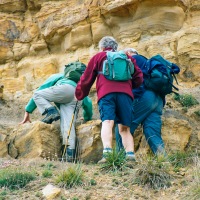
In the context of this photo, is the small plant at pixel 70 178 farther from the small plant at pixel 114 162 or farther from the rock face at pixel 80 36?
the rock face at pixel 80 36

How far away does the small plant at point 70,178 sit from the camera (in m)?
6.47

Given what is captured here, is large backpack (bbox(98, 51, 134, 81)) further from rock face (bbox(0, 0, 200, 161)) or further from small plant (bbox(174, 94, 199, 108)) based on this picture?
small plant (bbox(174, 94, 199, 108))

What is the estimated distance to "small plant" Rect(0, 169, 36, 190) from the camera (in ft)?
21.5

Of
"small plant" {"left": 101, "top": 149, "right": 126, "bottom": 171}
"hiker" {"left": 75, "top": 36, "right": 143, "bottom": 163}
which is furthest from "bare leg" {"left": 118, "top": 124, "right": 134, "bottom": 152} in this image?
"small plant" {"left": 101, "top": 149, "right": 126, "bottom": 171}

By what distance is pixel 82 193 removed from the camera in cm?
631

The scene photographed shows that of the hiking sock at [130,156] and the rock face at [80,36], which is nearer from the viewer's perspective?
the hiking sock at [130,156]

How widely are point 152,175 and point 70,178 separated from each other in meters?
1.01

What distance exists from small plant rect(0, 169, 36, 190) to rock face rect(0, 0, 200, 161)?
4084 millimetres

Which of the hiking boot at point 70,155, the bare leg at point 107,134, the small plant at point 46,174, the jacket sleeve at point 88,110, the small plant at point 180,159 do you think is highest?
the bare leg at point 107,134

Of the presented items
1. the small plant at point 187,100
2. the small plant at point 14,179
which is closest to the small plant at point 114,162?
the small plant at point 14,179

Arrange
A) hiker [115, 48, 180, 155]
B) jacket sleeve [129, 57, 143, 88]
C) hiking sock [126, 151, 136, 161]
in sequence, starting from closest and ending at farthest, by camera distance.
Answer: hiking sock [126, 151, 136, 161]
jacket sleeve [129, 57, 143, 88]
hiker [115, 48, 180, 155]

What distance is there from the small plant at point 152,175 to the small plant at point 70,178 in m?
0.71

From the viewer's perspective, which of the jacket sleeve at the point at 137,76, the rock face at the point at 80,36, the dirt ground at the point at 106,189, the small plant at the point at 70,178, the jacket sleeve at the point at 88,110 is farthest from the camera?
the rock face at the point at 80,36

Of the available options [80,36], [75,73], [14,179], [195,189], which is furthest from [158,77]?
[80,36]
